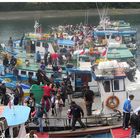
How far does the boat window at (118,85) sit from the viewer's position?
2153 cm

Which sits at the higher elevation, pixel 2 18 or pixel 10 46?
pixel 2 18

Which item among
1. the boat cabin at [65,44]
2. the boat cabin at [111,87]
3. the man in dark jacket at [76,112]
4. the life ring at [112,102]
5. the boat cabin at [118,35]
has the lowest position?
the man in dark jacket at [76,112]

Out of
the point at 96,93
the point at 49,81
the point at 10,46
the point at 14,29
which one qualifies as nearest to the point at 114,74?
the point at 96,93

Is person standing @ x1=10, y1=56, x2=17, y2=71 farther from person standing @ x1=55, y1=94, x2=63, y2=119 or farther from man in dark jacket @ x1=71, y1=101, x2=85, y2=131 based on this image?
man in dark jacket @ x1=71, y1=101, x2=85, y2=131

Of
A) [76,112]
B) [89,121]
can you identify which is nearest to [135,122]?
[76,112]

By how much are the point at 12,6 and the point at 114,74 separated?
7445cm

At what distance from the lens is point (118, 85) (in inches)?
849

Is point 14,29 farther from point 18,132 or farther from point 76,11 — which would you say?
point 18,132

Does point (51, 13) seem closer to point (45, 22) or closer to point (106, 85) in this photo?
point (45, 22)

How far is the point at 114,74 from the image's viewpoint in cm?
2150

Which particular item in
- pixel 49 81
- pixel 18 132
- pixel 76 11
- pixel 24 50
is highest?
pixel 76 11

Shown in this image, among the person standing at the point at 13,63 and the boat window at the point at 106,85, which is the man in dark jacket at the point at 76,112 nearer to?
the boat window at the point at 106,85

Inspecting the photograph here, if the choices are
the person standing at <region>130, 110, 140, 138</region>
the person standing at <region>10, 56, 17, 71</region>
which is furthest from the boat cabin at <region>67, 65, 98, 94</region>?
the person standing at <region>130, 110, 140, 138</region>

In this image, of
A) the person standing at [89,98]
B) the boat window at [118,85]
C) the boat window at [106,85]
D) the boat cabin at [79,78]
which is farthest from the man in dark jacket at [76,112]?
the boat cabin at [79,78]
